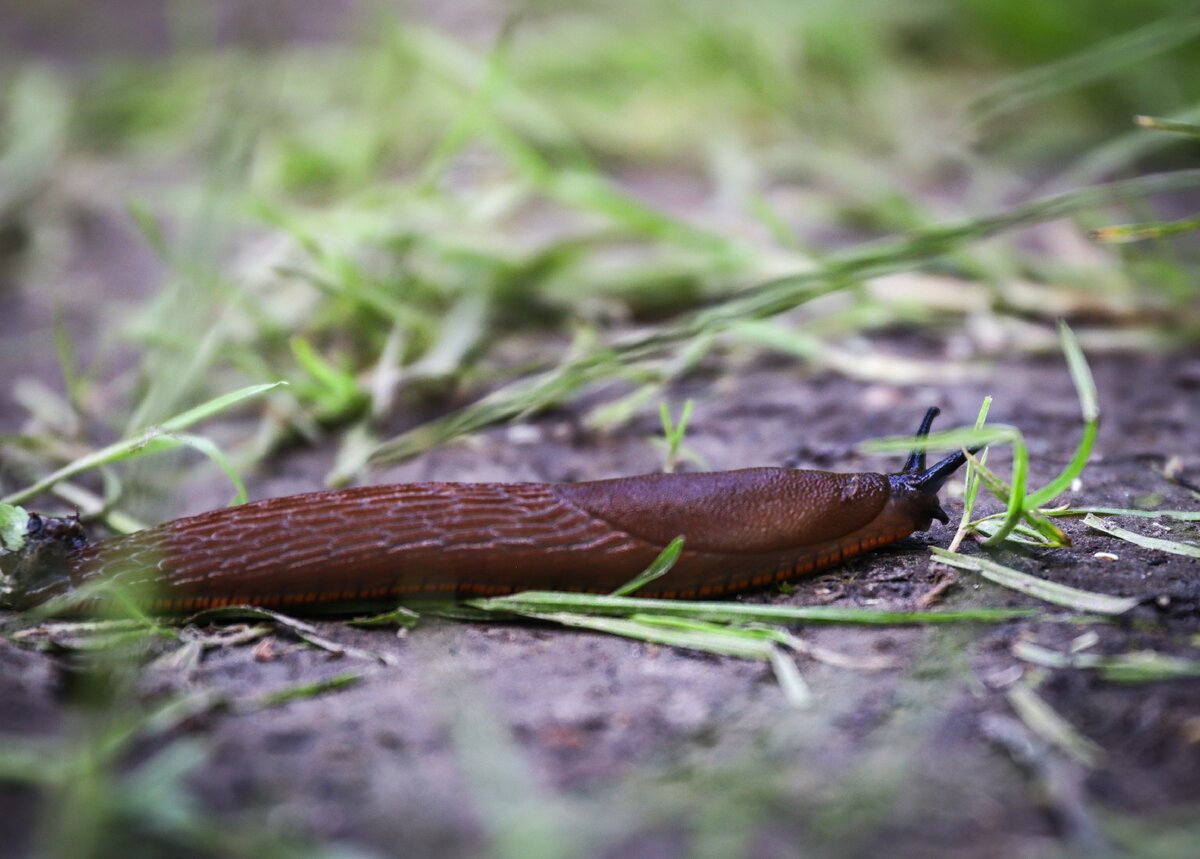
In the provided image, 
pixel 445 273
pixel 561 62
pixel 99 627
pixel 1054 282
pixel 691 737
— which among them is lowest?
pixel 691 737

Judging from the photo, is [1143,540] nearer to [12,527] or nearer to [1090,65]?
[1090,65]

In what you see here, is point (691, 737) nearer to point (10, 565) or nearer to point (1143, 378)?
point (10, 565)

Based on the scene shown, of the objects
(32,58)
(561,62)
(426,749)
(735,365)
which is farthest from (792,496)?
(32,58)

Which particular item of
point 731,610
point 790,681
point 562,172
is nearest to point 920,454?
point 731,610

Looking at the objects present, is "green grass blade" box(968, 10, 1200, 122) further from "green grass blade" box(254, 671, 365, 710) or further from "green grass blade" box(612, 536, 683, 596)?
"green grass blade" box(254, 671, 365, 710)

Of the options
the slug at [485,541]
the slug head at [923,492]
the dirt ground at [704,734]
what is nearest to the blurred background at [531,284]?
the dirt ground at [704,734]
